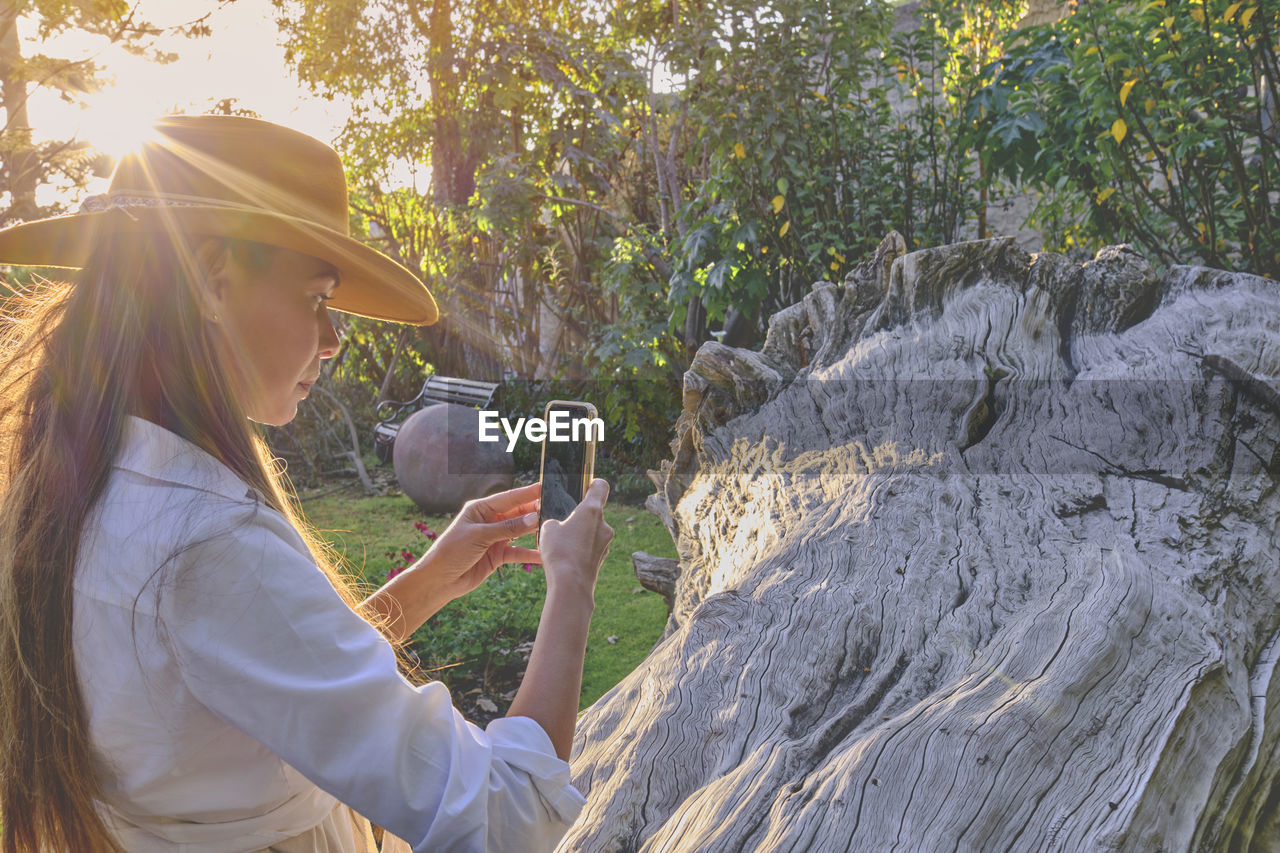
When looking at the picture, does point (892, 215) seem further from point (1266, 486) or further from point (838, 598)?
point (838, 598)

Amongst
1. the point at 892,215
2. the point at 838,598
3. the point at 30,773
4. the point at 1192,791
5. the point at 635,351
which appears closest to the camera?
the point at 30,773

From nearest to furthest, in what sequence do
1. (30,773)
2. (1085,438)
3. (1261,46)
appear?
1. (30,773)
2. (1085,438)
3. (1261,46)

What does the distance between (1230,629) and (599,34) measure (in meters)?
8.46

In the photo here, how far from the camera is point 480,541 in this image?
1.87m

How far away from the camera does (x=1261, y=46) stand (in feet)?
12.8

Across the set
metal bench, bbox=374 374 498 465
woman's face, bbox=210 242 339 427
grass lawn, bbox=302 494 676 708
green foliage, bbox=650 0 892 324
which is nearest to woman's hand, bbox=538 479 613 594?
woman's face, bbox=210 242 339 427

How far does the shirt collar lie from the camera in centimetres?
112

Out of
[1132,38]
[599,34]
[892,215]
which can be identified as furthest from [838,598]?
[599,34]

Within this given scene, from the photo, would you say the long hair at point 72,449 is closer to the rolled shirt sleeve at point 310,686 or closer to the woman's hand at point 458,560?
the rolled shirt sleeve at point 310,686

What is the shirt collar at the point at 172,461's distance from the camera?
1.12 m

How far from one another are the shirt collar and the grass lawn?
204 centimetres

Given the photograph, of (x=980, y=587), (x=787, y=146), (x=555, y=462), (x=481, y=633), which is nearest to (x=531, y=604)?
(x=481, y=633)

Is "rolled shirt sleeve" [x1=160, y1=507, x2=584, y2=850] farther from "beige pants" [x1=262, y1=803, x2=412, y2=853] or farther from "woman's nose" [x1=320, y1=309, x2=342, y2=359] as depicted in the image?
"woman's nose" [x1=320, y1=309, x2=342, y2=359]

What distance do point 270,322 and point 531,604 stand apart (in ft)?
12.7
